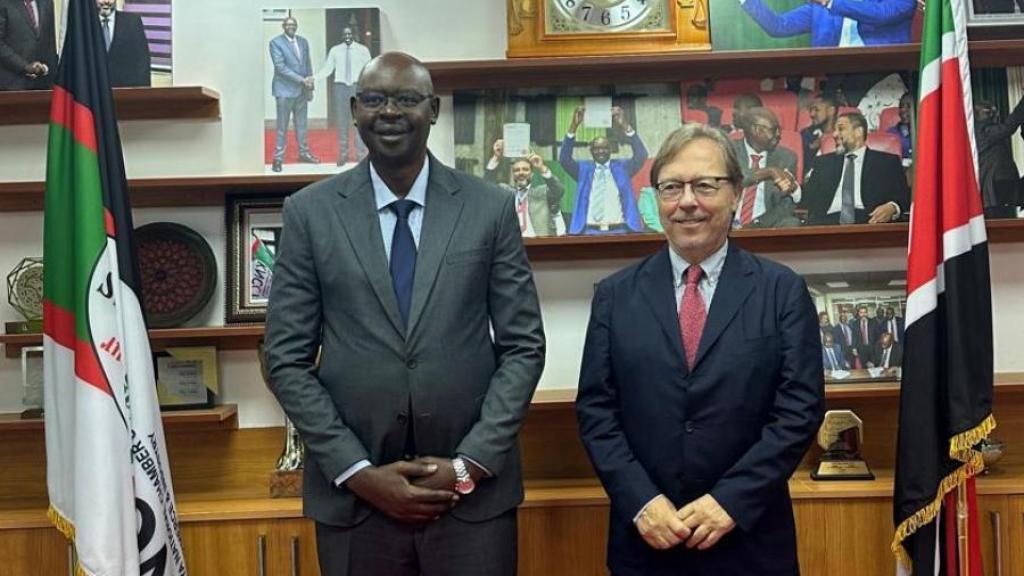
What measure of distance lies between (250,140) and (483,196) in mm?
1125

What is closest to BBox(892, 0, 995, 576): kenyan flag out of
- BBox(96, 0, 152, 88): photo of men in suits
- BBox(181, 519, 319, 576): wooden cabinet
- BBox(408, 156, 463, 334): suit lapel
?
BBox(408, 156, 463, 334): suit lapel

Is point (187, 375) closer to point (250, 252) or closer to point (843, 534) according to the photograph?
point (250, 252)

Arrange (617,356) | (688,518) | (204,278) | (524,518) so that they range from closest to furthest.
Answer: (688,518), (617,356), (524,518), (204,278)

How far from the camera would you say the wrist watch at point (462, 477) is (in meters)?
1.91

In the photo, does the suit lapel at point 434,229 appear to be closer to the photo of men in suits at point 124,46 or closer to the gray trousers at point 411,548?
the gray trousers at point 411,548

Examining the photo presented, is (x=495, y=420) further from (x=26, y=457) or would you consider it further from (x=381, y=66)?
(x=26, y=457)

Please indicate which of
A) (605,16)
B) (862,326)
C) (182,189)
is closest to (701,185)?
(605,16)

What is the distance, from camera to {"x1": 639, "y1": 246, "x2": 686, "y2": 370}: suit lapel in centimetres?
197

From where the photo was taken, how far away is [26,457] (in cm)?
283

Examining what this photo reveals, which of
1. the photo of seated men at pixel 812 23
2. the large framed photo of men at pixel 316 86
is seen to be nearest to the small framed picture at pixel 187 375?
the large framed photo of men at pixel 316 86

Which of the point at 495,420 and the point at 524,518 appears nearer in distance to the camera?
the point at 495,420

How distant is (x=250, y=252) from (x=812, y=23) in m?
1.82

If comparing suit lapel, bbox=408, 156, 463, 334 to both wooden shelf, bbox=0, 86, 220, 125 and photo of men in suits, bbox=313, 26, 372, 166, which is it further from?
wooden shelf, bbox=0, 86, 220, 125

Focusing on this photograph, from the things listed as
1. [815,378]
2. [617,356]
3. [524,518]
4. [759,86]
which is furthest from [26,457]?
[759,86]
